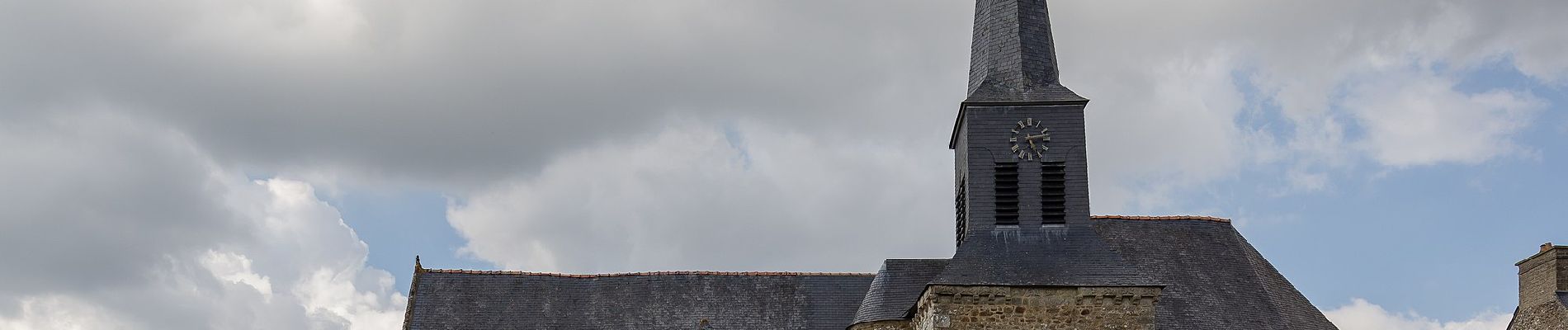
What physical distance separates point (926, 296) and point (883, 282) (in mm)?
2285

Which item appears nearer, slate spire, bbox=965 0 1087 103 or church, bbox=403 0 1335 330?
church, bbox=403 0 1335 330

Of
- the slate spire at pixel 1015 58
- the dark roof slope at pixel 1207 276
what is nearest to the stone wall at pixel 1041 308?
the dark roof slope at pixel 1207 276

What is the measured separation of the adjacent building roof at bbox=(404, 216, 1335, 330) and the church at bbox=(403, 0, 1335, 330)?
3 centimetres

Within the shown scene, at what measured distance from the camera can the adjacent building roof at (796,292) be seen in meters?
22.8

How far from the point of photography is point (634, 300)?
27016 mm

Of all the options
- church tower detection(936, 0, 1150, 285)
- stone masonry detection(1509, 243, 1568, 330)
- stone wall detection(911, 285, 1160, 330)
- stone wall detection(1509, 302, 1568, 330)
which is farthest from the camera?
stone masonry detection(1509, 243, 1568, 330)

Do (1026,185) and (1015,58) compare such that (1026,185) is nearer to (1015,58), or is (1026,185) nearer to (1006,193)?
(1006,193)

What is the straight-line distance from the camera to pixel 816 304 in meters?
26.7

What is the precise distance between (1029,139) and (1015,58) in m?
1.51

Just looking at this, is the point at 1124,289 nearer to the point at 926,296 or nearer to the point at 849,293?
the point at 926,296

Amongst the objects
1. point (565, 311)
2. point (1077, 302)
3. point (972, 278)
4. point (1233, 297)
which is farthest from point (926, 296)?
point (565, 311)

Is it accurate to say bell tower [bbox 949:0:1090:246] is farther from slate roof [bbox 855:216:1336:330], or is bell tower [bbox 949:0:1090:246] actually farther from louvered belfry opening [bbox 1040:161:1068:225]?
slate roof [bbox 855:216:1336:330]

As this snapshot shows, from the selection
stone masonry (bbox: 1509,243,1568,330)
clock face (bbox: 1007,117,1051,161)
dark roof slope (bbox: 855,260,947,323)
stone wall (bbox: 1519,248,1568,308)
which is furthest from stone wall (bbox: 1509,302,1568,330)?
dark roof slope (bbox: 855,260,947,323)

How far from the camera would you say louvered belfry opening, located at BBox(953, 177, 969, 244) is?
21.9 meters
